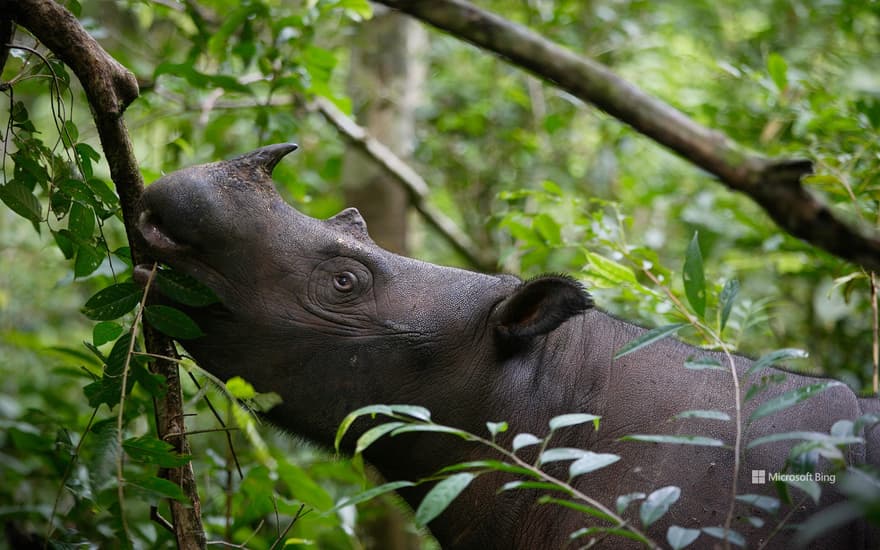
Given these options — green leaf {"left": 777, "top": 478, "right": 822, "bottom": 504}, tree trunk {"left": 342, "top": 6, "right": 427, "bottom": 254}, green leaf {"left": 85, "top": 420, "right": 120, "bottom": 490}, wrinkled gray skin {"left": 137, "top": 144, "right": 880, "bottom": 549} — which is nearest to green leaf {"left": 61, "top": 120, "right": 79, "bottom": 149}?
wrinkled gray skin {"left": 137, "top": 144, "right": 880, "bottom": 549}

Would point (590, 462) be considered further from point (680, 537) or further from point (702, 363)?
point (702, 363)

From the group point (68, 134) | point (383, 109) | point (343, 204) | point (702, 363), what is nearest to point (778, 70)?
point (702, 363)

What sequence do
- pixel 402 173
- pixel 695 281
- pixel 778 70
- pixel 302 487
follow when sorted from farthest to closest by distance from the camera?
pixel 402 173 < pixel 778 70 < pixel 302 487 < pixel 695 281

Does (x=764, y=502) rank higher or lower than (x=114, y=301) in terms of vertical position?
lower

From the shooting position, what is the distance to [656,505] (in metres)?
2.23

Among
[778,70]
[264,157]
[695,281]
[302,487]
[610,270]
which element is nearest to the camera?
[695,281]

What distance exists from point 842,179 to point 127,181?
9.26ft

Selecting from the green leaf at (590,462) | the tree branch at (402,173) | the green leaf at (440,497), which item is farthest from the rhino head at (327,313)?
the tree branch at (402,173)

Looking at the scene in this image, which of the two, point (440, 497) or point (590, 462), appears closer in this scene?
point (440, 497)

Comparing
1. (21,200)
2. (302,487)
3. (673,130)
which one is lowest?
(302,487)

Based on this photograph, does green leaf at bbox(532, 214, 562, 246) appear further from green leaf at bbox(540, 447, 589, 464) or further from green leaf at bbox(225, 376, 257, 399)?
green leaf at bbox(540, 447, 589, 464)

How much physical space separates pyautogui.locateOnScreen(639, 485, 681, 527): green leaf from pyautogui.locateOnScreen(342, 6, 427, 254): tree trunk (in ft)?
19.9

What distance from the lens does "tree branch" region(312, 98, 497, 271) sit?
7.18 m

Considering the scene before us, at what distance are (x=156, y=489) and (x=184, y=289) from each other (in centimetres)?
66
